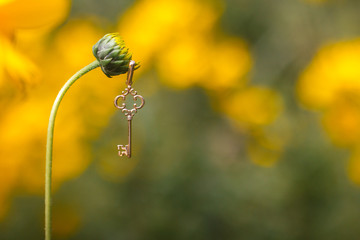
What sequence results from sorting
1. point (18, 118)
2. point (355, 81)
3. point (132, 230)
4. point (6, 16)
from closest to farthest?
1. point (6, 16)
2. point (18, 118)
3. point (132, 230)
4. point (355, 81)

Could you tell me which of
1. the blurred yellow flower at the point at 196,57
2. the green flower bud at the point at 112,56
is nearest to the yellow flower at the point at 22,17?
the green flower bud at the point at 112,56

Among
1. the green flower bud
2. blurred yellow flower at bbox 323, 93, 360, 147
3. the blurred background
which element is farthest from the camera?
blurred yellow flower at bbox 323, 93, 360, 147

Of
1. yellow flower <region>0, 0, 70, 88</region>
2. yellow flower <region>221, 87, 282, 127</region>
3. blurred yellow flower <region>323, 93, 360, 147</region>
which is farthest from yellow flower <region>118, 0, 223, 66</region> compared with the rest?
yellow flower <region>0, 0, 70, 88</region>

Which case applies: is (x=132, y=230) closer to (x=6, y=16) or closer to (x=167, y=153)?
(x=167, y=153)

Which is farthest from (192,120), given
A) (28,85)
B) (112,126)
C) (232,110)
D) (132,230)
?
(28,85)

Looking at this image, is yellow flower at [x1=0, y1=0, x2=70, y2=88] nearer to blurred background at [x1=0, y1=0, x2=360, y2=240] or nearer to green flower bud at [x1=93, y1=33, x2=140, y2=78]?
green flower bud at [x1=93, y1=33, x2=140, y2=78]

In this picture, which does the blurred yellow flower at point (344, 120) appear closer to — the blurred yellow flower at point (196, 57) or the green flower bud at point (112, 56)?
the blurred yellow flower at point (196, 57)

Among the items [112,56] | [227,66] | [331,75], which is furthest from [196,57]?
[112,56]

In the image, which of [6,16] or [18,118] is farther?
[18,118]
